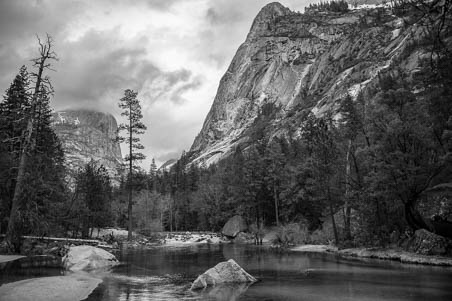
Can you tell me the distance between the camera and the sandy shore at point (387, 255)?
66.7ft

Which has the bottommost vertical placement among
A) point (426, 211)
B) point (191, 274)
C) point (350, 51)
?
point (191, 274)

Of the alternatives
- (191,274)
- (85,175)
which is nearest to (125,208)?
(85,175)

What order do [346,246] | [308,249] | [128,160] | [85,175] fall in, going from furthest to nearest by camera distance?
[85,175]
[128,160]
[308,249]
[346,246]

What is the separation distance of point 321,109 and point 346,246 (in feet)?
397

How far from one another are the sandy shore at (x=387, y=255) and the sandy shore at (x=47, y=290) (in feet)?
60.0

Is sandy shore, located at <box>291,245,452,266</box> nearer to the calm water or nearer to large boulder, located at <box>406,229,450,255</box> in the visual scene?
large boulder, located at <box>406,229,450,255</box>

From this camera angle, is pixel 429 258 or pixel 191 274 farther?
pixel 429 258

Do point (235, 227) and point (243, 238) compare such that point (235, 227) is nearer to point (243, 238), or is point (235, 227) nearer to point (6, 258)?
point (243, 238)

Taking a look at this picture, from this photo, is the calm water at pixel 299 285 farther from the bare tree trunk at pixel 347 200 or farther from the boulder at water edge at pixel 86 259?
the bare tree trunk at pixel 347 200

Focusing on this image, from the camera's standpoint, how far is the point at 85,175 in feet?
156

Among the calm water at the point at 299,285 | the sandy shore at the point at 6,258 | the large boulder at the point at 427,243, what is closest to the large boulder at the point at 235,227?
the large boulder at the point at 427,243

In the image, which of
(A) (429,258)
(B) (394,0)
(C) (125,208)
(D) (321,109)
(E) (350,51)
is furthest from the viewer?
(E) (350,51)

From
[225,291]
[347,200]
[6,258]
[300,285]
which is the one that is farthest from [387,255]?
[6,258]

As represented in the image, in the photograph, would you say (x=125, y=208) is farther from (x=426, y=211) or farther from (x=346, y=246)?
(x=426, y=211)
